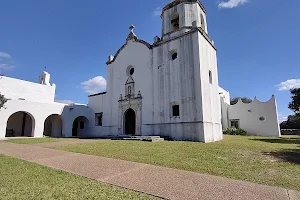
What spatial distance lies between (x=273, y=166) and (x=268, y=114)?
19.0 metres

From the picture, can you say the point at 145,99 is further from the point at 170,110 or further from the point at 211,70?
the point at 211,70

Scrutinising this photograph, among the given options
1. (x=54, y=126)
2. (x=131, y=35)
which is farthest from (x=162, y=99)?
(x=54, y=126)

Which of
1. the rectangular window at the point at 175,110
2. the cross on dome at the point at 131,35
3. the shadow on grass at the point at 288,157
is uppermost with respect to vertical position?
the cross on dome at the point at 131,35

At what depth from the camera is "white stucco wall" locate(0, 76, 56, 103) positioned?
66.8 feet

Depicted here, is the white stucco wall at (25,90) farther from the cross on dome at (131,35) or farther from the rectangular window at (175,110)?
the rectangular window at (175,110)

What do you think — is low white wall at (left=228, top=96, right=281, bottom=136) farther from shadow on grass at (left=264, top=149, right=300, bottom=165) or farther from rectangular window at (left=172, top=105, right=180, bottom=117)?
shadow on grass at (left=264, top=149, right=300, bottom=165)

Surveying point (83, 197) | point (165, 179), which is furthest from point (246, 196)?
point (83, 197)

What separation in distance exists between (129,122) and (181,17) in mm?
10687

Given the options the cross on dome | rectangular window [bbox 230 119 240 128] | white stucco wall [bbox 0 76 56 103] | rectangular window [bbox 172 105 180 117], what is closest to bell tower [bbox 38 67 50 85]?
white stucco wall [bbox 0 76 56 103]

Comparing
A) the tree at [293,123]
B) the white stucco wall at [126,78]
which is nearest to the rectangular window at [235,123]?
the white stucco wall at [126,78]

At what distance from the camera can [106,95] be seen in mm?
19719

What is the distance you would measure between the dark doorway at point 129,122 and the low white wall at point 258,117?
13808mm

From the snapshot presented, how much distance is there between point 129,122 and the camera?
17.4 m

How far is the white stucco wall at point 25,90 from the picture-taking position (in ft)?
66.8
